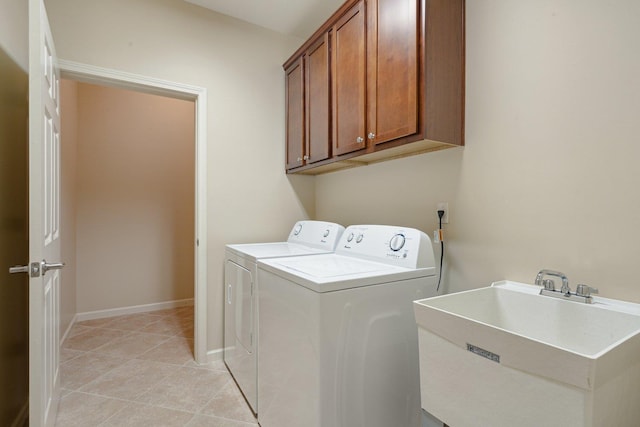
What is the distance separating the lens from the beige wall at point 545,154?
1.07 meters

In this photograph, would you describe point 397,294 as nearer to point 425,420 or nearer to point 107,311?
point 425,420

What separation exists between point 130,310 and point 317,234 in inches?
100

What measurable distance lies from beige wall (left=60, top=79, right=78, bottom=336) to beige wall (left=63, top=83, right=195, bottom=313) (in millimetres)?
106

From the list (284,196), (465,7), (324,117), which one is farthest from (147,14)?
(465,7)

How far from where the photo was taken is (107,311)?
3.30 m

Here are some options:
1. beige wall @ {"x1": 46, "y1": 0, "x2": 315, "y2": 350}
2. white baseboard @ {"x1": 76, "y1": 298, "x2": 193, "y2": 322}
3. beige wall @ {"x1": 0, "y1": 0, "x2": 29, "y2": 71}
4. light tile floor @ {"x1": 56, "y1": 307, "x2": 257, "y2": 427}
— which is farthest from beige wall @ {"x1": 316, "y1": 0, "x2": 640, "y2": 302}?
white baseboard @ {"x1": 76, "y1": 298, "x2": 193, "y2": 322}

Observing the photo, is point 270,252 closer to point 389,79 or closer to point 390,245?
point 390,245

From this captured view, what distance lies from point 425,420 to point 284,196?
198cm

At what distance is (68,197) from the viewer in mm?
2873

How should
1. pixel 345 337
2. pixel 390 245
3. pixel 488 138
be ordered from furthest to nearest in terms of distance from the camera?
pixel 390 245
pixel 488 138
pixel 345 337

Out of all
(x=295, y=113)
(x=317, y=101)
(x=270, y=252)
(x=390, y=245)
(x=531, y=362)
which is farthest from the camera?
(x=295, y=113)

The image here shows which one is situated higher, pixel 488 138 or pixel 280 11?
pixel 280 11

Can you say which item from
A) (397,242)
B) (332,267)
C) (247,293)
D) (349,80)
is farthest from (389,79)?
(247,293)

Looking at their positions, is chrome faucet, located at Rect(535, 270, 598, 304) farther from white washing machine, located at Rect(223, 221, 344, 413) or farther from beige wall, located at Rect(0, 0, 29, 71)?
beige wall, located at Rect(0, 0, 29, 71)
